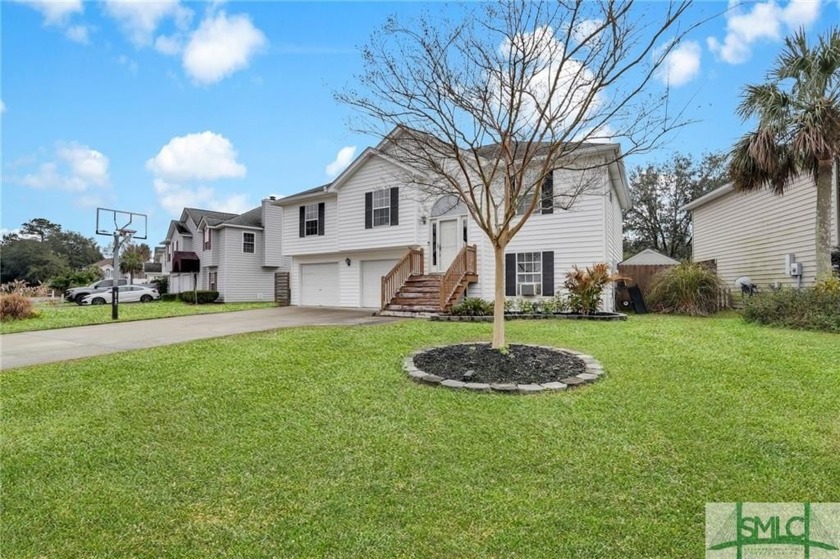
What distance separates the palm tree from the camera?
33.3 ft

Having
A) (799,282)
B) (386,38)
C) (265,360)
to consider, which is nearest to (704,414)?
(265,360)

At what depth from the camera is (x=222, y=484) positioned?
302 cm

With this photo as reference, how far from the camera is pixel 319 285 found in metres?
19.4

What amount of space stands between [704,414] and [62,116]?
1512cm

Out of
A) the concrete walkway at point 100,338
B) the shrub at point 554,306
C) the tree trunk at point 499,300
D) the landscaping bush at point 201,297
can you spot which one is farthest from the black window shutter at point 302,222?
the tree trunk at point 499,300

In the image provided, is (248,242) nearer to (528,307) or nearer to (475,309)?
(475,309)

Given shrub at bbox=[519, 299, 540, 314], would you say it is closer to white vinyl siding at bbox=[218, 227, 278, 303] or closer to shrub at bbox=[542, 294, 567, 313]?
Answer: shrub at bbox=[542, 294, 567, 313]

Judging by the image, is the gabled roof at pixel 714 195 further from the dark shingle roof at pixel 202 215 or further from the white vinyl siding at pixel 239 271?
the dark shingle roof at pixel 202 215

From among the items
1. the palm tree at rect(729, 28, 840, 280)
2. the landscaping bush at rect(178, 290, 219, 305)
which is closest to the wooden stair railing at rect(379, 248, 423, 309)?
the palm tree at rect(729, 28, 840, 280)

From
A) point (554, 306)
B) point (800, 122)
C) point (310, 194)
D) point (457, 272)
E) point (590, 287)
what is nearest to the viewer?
point (800, 122)

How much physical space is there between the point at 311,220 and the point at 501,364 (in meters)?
14.9

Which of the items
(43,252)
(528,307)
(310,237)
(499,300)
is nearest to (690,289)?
(528,307)

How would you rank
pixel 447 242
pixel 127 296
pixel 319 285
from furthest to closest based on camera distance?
pixel 127 296, pixel 319 285, pixel 447 242

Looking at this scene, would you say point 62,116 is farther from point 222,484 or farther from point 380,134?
point 222,484
